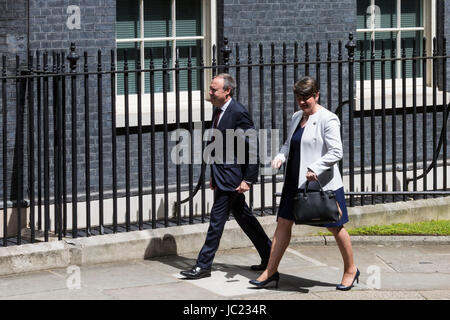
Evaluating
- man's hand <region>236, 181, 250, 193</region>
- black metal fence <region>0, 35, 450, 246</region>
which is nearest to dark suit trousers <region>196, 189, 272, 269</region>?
man's hand <region>236, 181, 250, 193</region>

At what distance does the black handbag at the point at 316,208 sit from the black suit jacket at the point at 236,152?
0.80m

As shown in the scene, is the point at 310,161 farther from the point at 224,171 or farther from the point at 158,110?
the point at 158,110

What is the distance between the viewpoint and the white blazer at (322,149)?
363 inches

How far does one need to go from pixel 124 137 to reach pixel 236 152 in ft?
7.76

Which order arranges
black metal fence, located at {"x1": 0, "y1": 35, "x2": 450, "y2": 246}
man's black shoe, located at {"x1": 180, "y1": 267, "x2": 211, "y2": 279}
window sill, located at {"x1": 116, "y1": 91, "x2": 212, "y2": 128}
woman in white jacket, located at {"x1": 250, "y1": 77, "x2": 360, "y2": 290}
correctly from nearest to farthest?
1. woman in white jacket, located at {"x1": 250, "y1": 77, "x2": 360, "y2": 290}
2. man's black shoe, located at {"x1": 180, "y1": 267, "x2": 211, "y2": 279}
3. black metal fence, located at {"x1": 0, "y1": 35, "x2": 450, "y2": 246}
4. window sill, located at {"x1": 116, "y1": 91, "x2": 212, "y2": 128}

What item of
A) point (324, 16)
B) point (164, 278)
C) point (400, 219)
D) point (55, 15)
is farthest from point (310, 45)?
point (164, 278)

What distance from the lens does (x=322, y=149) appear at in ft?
30.6

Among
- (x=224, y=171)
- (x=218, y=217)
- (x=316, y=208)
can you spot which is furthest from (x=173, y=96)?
(x=316, y=208)

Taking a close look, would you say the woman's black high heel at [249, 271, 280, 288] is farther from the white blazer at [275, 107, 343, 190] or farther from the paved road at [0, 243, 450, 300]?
the white blazer at [275, 107, 343, 190]

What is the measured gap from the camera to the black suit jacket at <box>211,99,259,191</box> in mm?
9836

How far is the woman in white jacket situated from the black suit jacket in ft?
1.36

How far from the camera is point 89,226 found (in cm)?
1097

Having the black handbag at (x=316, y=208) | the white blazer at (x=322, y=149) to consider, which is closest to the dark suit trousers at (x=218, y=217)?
the white blazer at (x=322, y=149)

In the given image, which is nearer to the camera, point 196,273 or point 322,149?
point 322,149
